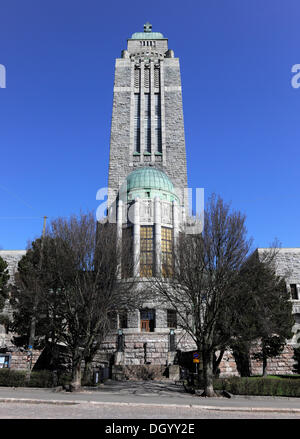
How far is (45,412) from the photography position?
41.2 ft

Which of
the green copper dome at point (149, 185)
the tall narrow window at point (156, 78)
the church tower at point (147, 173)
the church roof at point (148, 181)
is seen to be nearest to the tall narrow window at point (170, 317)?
the church tower at point (147, 173)

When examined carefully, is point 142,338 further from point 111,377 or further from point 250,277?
point 250,277

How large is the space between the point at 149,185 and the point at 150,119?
60.9 ft

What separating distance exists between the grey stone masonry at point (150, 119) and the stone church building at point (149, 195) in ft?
0.53

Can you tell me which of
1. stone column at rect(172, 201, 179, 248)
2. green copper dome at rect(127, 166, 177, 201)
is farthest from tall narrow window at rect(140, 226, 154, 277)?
green copper dome at rect(127, 166, 177, 201)

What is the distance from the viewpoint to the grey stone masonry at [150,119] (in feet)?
192

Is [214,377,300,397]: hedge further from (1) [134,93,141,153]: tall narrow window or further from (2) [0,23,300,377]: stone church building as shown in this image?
(1) [134,93,141,153]: tall narrow window

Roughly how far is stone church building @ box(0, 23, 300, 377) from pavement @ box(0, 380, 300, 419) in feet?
19.6

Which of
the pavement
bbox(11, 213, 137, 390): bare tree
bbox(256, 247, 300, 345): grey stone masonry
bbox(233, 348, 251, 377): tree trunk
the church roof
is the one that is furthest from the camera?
bbox(256, 247, 300, 345): grey stone masonry

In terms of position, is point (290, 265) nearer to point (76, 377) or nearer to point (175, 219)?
point (175, 219)

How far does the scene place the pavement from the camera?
48.4ft

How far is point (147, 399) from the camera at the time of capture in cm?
1778

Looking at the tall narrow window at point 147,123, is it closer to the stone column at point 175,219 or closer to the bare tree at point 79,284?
the stone column at point 175,219
